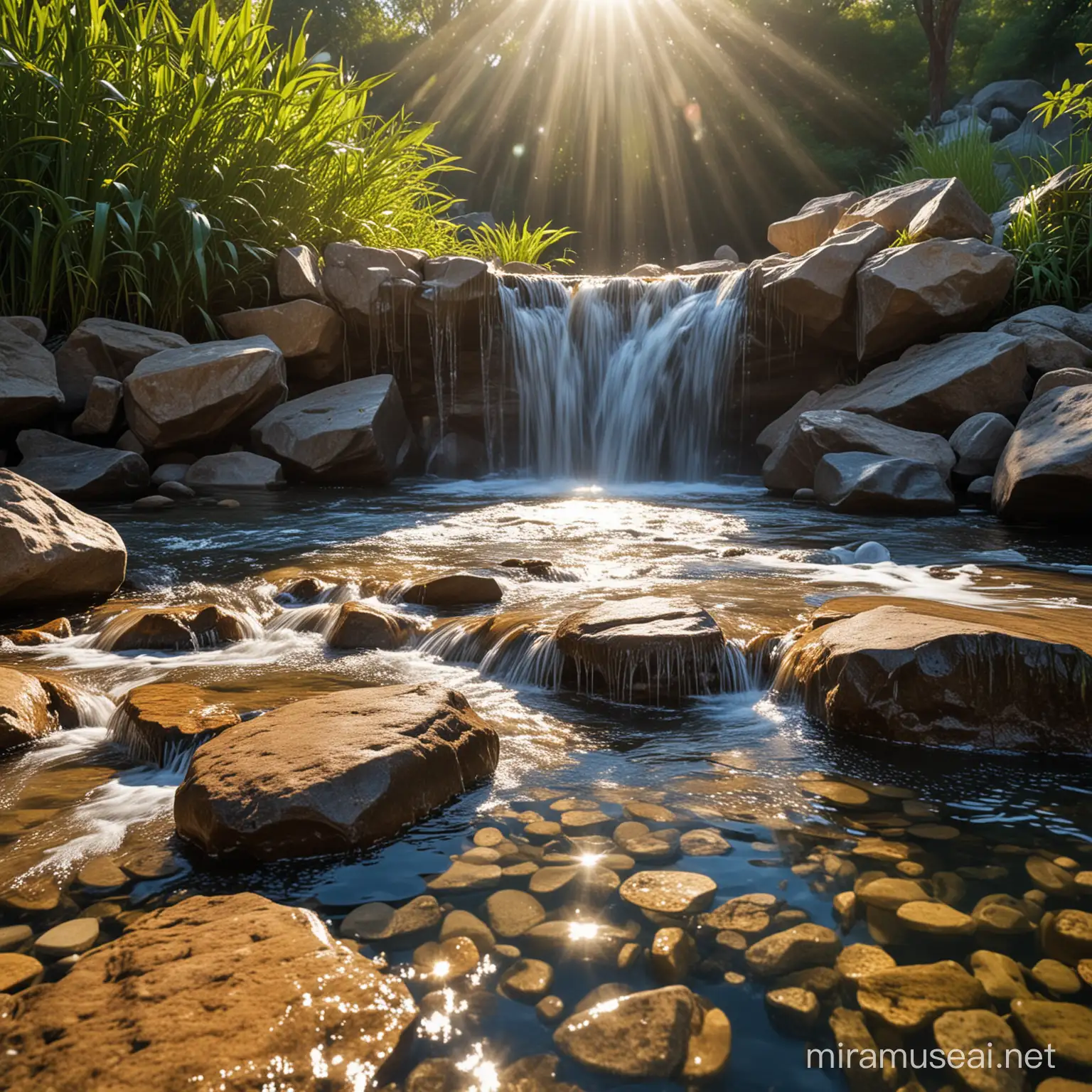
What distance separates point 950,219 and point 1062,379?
81.2 inches

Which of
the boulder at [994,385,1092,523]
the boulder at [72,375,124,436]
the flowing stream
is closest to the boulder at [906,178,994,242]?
the boulder at [994,385,1092,523]

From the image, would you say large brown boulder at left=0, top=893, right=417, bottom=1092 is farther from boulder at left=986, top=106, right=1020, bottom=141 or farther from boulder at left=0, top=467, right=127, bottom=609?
boulder at left=986, top=106, right=1020, bottom=141

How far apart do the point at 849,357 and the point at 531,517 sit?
3756 millimetres

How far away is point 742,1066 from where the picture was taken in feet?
4.48

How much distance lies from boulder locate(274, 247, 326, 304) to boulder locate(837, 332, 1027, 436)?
15.2 ft

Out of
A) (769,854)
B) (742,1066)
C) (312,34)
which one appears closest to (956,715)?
(769,854)

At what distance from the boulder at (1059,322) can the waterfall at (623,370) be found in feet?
7.29

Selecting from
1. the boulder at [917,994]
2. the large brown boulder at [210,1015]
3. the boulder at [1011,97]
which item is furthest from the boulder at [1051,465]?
the boulder at [1011,97]

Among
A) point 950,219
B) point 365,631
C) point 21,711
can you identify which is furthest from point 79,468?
point 950,219

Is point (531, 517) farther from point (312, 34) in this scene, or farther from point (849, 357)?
point (312, 34)

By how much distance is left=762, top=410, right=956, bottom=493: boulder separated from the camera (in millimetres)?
6656

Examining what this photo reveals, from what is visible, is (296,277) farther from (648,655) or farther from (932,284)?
(648,655)

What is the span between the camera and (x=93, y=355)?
7.24 metres

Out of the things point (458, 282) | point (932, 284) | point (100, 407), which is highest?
point (458, 282)
